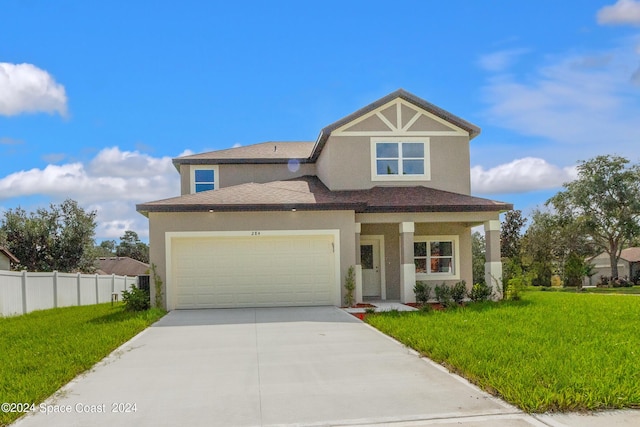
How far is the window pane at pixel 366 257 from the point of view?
20.0 m

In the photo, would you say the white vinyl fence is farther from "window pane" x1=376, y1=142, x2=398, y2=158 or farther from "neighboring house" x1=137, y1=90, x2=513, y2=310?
"window pane" x1=376, y1=142, x2=398, y2=158

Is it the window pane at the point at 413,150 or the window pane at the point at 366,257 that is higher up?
the window pane at the point at 413,150

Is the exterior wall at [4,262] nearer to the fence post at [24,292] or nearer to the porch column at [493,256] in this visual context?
the fence post at [24,292]

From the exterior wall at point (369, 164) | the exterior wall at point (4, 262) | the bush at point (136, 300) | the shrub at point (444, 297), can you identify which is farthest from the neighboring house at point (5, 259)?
the shrub at point (444, 297)

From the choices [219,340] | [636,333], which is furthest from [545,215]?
[219,340]

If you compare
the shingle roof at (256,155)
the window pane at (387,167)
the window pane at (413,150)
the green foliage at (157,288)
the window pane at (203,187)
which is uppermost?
the shingle roof at (256,155)

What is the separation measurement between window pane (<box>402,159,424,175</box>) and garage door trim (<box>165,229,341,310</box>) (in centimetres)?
426

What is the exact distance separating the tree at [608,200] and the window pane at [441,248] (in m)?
26.8

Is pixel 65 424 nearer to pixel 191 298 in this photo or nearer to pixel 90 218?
pixel 191 298

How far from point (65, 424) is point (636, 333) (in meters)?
9.89

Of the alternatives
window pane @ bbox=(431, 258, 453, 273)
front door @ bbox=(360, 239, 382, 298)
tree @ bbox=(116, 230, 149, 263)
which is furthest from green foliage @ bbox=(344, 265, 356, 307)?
tree @ bbox=(116, 230, 149, 263)

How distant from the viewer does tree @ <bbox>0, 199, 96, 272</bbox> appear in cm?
3619

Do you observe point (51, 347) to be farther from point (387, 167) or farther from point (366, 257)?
point (387, 167)

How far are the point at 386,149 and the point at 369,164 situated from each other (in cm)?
83
